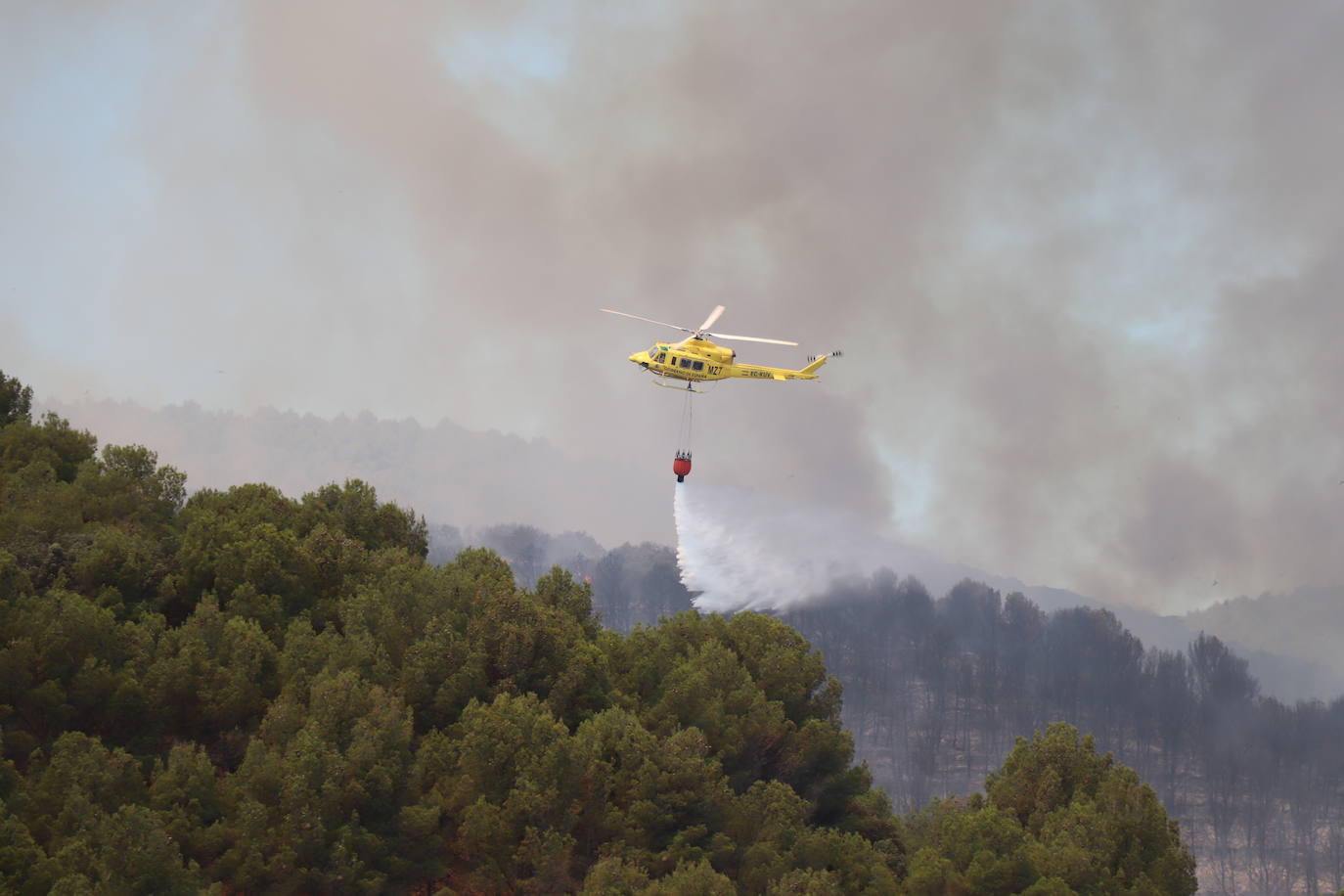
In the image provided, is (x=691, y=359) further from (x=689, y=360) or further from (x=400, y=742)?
(x=400, y=742)

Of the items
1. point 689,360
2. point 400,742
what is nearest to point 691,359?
point 689,360

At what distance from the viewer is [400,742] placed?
64.2 meters

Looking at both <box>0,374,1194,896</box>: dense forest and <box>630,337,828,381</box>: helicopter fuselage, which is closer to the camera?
<box>0,374,1194,896</box>: dense forest

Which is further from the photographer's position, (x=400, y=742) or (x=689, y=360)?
(x=689, y=360)

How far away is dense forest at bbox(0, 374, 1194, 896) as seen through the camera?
58.2m

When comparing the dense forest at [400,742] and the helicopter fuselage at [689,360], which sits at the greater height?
the helicopter fuselage at [689,360]

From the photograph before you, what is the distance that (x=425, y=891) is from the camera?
211 feet

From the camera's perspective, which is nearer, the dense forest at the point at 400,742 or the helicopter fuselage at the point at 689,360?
the dense forest at the point at 400,742

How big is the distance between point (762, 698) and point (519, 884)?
22221mm

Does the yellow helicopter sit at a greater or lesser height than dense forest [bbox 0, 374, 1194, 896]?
greater

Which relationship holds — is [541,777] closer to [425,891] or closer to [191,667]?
[425,891]

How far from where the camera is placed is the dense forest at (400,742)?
58.2m

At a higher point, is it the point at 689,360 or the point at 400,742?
the point at 689,360

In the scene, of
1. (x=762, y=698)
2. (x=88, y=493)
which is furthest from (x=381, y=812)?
(x=88, y=493)
